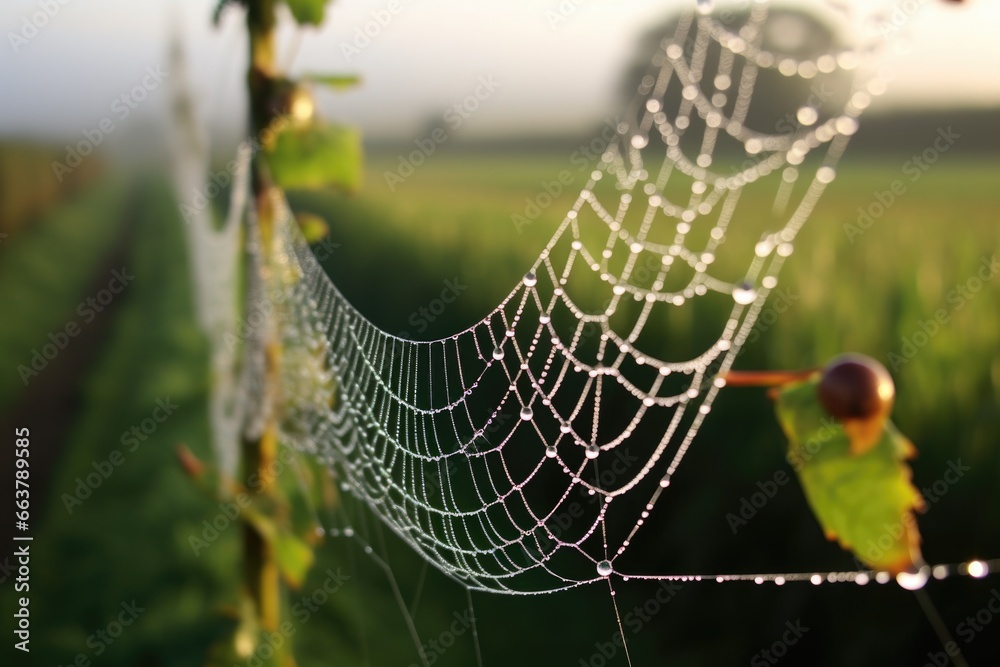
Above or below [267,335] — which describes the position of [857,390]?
above

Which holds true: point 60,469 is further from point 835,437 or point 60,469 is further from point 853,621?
point 835,437

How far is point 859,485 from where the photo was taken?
97 cm

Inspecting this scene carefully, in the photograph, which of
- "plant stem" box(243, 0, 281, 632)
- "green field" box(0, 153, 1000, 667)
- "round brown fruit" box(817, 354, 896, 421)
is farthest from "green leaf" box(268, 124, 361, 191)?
"round brown fruit" box(817, 354, 896, 421)

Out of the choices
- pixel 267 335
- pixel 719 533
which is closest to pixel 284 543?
pixel 267 335

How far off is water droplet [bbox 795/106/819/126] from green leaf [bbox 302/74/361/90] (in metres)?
1.01

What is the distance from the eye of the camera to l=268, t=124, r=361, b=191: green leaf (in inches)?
74.5

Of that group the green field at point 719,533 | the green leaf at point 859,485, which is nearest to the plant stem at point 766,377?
the green leaf at point 859,485

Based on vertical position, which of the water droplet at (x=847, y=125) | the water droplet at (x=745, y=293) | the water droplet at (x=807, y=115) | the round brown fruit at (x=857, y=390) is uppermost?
the water droplet at (x=847, y=125)

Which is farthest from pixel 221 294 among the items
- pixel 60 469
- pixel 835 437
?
pixel 835 437

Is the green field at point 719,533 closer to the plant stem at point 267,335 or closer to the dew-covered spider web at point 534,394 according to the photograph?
the dew-covered spider web at point 534,394

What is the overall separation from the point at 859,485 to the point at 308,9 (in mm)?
1432

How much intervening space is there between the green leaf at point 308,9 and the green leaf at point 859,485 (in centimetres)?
130

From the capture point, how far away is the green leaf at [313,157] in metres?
1.89

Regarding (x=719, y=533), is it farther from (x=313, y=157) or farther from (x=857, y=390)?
(x=857, y=390)
